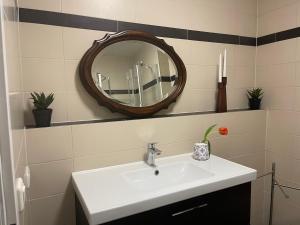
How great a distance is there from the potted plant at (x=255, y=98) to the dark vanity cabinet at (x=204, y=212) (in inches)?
32.4

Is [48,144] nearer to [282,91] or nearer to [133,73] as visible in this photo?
[133,73]

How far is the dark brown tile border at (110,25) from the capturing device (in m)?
1.16

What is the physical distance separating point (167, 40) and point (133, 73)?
1.17 ft

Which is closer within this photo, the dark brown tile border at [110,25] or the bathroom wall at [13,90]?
the bathroom wall at [13,90]

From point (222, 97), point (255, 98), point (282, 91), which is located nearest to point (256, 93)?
point (255, 98)

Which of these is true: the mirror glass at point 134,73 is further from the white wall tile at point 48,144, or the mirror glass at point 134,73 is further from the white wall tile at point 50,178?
the white wall tile at point 50,178

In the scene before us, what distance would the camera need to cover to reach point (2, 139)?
499mm

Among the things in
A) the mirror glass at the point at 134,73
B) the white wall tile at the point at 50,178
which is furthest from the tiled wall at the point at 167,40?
the white wall tile at the point at 50,178

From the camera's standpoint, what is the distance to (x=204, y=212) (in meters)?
1.08

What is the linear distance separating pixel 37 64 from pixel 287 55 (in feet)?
5.60

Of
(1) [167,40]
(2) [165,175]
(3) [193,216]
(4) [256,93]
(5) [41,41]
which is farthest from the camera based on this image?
(4) [256,93]

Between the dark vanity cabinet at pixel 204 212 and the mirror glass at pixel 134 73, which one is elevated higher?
the mirror glass at pixel 134 73

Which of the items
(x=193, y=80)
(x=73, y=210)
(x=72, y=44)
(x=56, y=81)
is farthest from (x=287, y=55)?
(x=73, y=210)

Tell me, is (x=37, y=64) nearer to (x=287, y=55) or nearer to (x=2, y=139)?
(x=2, y=139)
